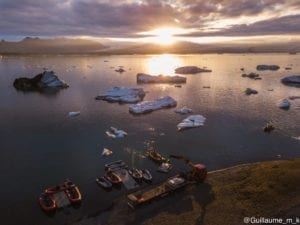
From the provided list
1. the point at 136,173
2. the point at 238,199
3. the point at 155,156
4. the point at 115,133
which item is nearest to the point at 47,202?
the point at 136,173

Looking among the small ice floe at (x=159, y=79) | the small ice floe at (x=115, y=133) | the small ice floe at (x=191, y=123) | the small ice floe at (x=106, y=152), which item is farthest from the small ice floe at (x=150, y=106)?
the small ice floe at (x=159, y=79)

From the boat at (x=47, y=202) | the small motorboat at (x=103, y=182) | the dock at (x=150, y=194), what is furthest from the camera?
the small motorboat at (x=103, y=182)

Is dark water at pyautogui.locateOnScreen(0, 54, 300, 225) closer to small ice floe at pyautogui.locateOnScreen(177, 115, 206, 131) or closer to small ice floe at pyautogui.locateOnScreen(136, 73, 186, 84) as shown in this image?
small ice floe at pyautogui.locateOnScreen(177, 115, 206, 131)

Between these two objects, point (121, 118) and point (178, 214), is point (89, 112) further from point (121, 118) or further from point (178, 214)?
point (178, 214)

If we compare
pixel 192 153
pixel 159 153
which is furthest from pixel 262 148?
pixel 159 153

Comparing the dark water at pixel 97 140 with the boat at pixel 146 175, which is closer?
the dark water at pixel 97 140

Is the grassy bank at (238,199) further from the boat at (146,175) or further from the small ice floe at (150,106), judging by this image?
the small ice floe at (150,106)

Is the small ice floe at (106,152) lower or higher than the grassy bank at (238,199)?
lower
